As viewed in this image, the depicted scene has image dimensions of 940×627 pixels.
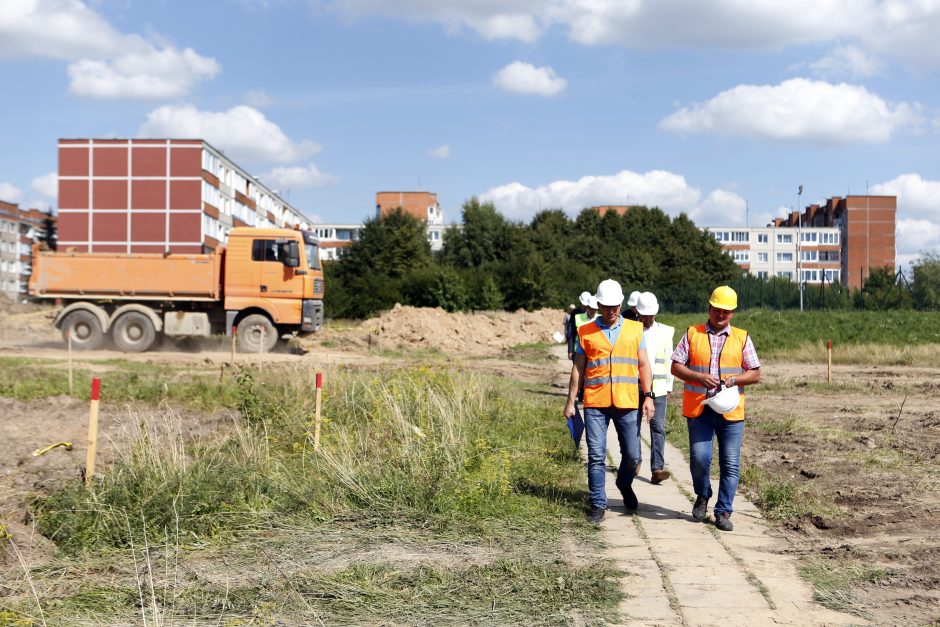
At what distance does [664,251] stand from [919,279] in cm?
3196

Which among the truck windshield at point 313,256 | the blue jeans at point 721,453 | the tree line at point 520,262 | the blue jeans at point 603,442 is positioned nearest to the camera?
the blue jeans at point 721,453

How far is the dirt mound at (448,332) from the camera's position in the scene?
33625 mm

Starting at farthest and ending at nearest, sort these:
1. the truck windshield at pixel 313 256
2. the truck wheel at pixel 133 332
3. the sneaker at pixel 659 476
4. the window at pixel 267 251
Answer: the truck wheel at pixel 133 332 → the truck windshield at pixel 313 256 → the window at pixel 267 251 → the sneaker at pixel 659 476

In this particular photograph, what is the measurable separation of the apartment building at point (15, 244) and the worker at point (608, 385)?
112 metres

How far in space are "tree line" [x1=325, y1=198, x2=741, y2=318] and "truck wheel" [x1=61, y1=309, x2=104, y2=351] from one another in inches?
806

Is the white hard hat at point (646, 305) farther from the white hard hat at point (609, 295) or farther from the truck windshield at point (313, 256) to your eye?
the truck windshield at point (313, 256)

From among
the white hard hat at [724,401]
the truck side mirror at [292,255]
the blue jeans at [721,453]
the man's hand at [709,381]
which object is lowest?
the blue jeans at [721,453]

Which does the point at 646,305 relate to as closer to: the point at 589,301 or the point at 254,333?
the point at 589,301

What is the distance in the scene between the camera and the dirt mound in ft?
110

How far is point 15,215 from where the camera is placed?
114m

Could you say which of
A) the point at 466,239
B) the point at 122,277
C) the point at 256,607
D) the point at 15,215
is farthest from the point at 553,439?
the point at 15,215

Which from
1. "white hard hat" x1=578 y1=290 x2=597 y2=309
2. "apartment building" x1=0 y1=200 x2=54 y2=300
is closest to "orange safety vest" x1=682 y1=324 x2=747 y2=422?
"white hard hat" x1=578 y1=290 x2=597 y2=309

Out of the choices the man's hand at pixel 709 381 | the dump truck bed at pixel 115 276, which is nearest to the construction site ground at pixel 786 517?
the man's hand at pixel 709 381

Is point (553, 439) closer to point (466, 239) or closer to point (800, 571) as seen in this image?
point (800, 571)
